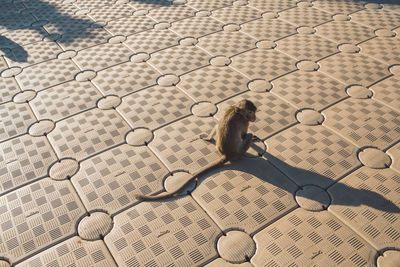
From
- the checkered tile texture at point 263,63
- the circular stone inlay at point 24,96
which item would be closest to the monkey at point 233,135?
the checkered tile texture at point 263,63

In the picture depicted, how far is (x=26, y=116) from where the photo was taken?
3.17 metres

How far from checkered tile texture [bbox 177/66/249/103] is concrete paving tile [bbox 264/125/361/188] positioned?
78cm

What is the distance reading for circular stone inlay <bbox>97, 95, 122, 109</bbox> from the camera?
10.7ft

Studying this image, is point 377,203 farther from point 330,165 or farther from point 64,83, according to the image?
point 64,83

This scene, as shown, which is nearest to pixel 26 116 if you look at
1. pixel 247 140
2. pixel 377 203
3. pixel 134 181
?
pixel 134 181

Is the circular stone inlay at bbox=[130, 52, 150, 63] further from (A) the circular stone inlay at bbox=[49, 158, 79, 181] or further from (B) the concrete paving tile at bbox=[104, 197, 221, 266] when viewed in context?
(B) the concrete paving tile at bbox=[104, 197, 221, 266]

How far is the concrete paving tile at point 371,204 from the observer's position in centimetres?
212

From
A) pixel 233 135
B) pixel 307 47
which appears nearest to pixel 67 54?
pixel 233 135

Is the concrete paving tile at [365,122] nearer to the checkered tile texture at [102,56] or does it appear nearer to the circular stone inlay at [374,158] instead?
the circular stone inlay at [374,158]

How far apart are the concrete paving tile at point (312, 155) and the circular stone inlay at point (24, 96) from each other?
95.7 inches

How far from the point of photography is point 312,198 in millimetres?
2352

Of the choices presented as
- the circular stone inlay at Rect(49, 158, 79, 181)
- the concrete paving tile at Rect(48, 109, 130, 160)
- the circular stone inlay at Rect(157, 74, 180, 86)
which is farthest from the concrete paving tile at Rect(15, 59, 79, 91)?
the circular stone inlay at Rect(49, 158, 79, 181)

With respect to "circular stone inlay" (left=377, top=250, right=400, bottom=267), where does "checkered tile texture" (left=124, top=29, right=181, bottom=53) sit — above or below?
above

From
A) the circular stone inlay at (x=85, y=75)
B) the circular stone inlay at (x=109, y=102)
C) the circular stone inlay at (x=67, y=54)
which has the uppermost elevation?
the circular stone inlay at (x=67, y=54)
